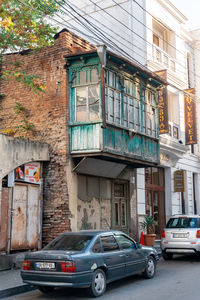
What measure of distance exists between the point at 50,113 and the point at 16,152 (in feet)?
8.34

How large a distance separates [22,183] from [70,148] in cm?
212

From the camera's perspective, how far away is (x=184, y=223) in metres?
12.8

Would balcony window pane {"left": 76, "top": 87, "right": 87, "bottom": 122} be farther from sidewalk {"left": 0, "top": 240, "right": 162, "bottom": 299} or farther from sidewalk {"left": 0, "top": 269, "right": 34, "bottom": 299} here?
sidewalk {"left": 0, "top": 269, "right": 34, "bottom": 299}

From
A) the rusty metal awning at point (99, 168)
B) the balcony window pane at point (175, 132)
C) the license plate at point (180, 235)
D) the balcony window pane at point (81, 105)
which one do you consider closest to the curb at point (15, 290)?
the rusty metal awning at point (99, 168)

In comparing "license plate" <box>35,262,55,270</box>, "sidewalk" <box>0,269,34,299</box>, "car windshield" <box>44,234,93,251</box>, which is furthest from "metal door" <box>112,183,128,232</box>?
"license plate" <box>35,262,55,270</box>

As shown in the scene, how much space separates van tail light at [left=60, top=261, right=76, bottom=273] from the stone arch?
4.82 m

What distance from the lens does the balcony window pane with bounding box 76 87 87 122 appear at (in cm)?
1321

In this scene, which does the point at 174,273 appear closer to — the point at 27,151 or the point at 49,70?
the point at 27,151

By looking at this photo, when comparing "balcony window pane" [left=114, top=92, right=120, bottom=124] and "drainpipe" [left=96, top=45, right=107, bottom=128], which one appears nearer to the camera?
"drainpipe" [left=96, top=45, right=107, bottom=128]

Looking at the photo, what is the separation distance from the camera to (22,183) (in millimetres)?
12383

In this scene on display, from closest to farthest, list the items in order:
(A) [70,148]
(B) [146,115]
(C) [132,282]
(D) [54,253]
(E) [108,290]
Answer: (D) [54,253], (E) [108,290], (C) [132,282], (A) [70,148], (B) [146,115]

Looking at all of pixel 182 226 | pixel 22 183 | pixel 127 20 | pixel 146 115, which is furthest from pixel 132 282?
pixel 127 20

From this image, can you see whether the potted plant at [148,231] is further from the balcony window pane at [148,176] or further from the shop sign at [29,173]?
the shop sign at [29,173]

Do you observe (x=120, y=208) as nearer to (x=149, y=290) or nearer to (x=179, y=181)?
(x=179, y=181)
